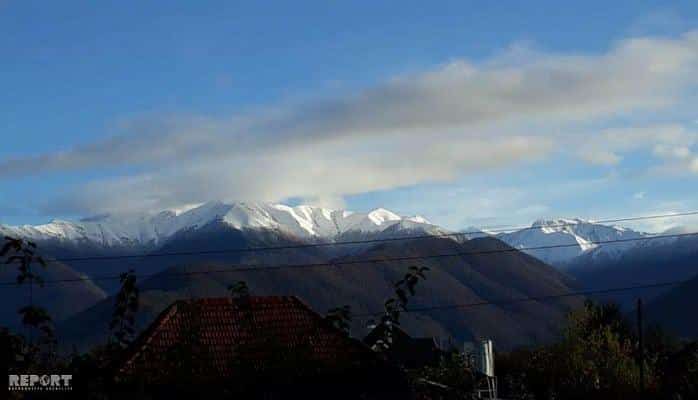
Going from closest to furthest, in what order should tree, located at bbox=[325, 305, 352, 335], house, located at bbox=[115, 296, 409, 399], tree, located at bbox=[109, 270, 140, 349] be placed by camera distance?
tree, located at bbox=[109, 270, 140, 349], tree, located at bbox=[325, 305, 352, 335], house, located at bbox=[115, 296, 409, 399]

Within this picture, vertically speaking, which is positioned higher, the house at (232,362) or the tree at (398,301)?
the tree at (398,301)

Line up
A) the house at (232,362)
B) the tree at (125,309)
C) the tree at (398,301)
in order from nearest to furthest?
the tree at (125,309), the tree at (398,301), the house at (232,362)

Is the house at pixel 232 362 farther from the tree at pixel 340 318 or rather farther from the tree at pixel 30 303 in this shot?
the tree at pixel 30 303

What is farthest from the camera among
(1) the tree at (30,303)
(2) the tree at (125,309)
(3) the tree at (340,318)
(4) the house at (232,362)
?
(4) the house at (232,362)

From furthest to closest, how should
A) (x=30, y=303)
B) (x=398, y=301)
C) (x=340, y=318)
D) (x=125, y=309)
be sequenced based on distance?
(x=340, y=318)
(x=398, y=301)
(x=125, y=309)
(x=30, y=303)

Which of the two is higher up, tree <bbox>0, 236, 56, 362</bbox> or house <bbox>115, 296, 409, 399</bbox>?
tree <bbox>0, 236, 56, 362</bbox>

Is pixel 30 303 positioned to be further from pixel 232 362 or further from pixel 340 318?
pixel 232 362

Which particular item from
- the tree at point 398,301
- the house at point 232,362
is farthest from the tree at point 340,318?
the tree at point 398,301

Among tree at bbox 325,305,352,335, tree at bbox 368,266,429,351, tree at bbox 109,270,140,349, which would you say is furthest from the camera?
tree at bbox 325,305,352,335

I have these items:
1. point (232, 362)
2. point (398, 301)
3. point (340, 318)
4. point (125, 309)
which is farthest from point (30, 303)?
point (232, 362)

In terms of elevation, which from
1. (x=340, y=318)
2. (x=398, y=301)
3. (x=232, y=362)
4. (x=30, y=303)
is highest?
(x=30, y=303)

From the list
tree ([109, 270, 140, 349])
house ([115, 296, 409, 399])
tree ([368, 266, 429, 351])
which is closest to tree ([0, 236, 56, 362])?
tree ([109, 270, 140, 349])

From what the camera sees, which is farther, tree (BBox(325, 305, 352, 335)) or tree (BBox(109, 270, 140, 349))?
tree (BBox(325, 305, 352, 335))

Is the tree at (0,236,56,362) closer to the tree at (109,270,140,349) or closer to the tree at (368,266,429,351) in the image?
the tree at (109,270,140,349)
